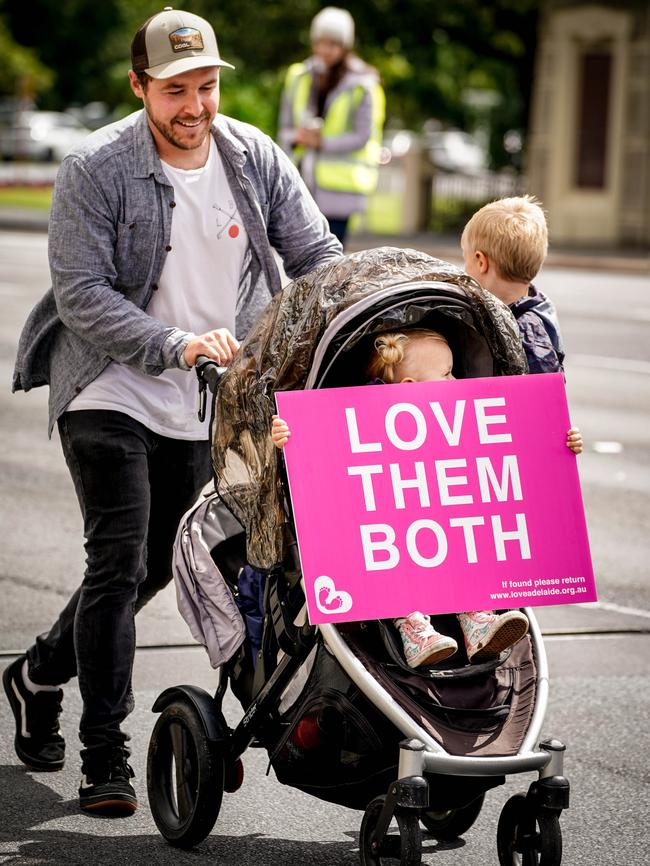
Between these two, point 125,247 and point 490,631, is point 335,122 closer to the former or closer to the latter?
point 125,247

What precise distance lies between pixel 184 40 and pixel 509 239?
3.25 feet

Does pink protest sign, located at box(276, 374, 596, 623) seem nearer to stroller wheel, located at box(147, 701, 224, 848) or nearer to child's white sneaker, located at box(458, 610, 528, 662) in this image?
child's white sneaker, located at box(458, 610, 528, 662)

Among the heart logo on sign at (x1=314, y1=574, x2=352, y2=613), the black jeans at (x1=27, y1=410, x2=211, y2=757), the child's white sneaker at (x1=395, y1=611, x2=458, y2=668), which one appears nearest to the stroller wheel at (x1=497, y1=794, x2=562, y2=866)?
the child's white sneaker at (x1=395, y1=611, x2=458, y2=668)

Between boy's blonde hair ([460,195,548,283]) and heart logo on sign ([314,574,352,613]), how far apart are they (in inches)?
46.1

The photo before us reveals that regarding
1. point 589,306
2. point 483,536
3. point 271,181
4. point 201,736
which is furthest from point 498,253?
point 589,306

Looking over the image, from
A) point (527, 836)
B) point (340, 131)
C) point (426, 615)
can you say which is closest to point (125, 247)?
point (426, 615)

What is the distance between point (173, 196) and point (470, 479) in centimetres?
116

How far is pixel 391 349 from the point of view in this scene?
381 centimetres

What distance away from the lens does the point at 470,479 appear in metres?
3.80

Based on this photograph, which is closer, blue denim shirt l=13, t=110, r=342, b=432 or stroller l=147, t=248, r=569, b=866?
stroller l=147, t=248, r=569, b=866

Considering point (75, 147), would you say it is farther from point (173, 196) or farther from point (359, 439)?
point (359, 439)

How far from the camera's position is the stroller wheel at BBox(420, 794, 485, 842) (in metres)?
4.14

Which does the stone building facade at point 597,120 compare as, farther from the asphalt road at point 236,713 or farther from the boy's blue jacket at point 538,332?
the boy's blue jacket at point 538,332

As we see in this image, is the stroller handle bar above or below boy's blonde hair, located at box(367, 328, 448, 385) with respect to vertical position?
below
